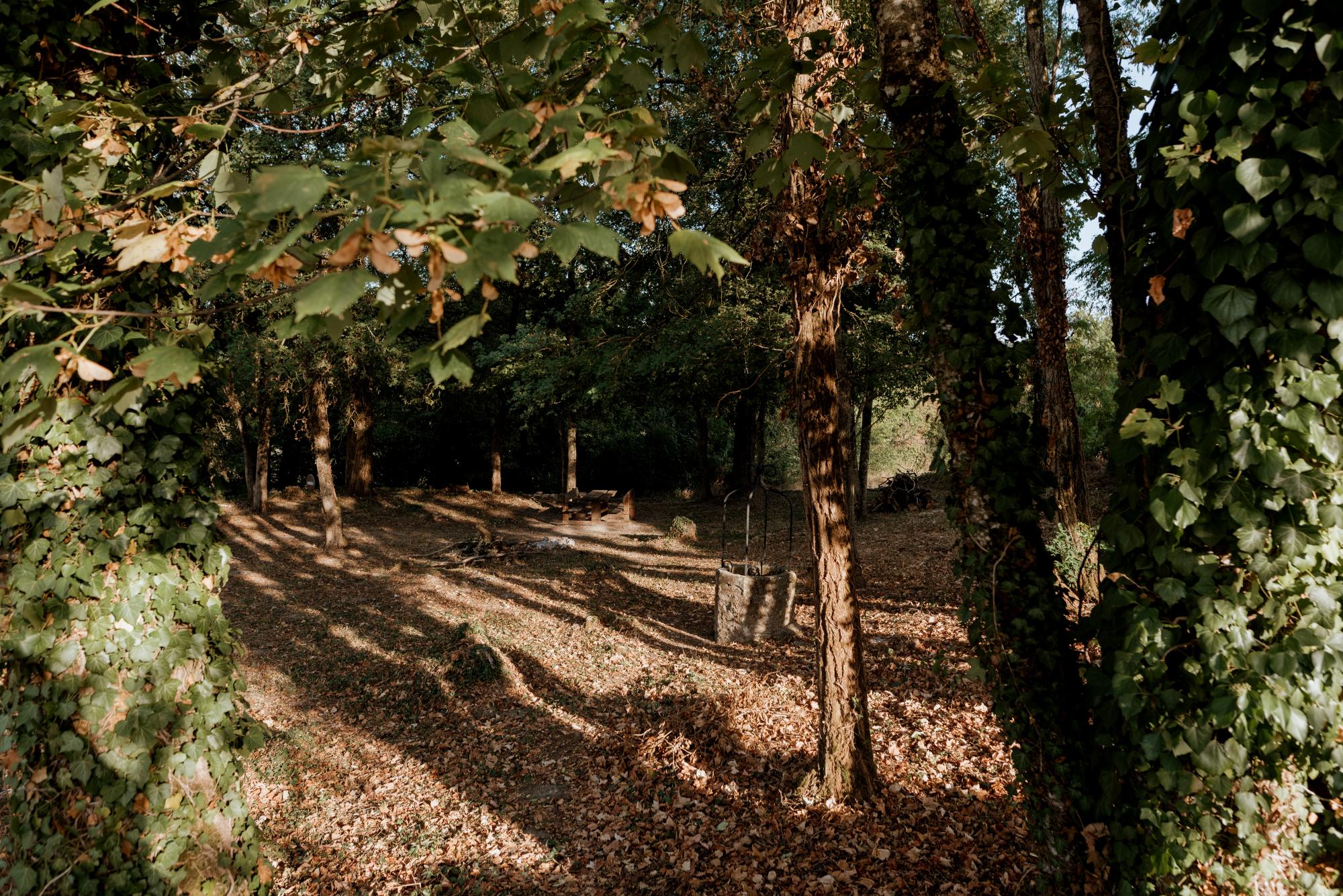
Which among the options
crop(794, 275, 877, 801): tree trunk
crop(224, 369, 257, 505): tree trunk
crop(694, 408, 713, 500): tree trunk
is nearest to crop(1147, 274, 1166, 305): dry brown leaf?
crop(794, 275, 877, 801): tree trunk

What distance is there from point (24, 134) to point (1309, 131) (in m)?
4.10

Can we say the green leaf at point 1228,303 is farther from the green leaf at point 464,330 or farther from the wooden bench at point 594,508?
the wooden bench at point 594,508

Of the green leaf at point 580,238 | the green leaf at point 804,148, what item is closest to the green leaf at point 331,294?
the green leaf at point 580,238

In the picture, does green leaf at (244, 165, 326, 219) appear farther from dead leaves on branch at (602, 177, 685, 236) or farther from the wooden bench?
the wooden bench

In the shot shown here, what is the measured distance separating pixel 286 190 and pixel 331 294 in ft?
0.66

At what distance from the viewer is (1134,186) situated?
2.21 metres

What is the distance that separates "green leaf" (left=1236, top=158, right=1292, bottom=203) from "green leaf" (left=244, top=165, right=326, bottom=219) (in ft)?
7.05

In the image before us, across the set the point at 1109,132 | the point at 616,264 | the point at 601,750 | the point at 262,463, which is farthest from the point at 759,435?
the point at 616,264

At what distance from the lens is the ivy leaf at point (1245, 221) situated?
1767mm

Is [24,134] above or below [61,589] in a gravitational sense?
above

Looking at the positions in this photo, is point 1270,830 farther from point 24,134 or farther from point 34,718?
point 24,134

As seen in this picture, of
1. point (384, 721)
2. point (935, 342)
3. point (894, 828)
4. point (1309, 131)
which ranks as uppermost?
point (1309, 131)

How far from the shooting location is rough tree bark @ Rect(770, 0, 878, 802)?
14.3 ft

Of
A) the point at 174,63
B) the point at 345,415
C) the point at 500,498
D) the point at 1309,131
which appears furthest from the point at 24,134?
the point at 500,498
